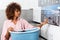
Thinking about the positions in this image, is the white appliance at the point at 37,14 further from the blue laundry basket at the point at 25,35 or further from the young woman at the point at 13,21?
the blue laundry basket at the point at 25,35

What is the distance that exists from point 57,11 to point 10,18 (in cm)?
87

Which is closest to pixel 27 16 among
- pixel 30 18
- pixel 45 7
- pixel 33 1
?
pixel 30 18

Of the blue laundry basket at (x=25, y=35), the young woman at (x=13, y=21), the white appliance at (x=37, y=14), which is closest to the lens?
the blue laundry basket at (x=25, y=35)

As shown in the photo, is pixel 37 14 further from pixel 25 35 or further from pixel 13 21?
pixel 25 35

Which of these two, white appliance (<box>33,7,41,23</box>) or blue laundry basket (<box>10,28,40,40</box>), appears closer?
blue laundry basket (<box>10,28,40,40</box>)

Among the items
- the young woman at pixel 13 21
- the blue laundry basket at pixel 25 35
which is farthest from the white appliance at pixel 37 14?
the blue laundry basket at pixel 25 35

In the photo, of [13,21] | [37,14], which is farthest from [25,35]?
[37,14]

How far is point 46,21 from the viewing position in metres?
2.35

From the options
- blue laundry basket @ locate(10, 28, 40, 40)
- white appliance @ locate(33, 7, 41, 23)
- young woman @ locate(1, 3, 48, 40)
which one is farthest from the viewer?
white appliance @ locate(33, 7, 41, 23)

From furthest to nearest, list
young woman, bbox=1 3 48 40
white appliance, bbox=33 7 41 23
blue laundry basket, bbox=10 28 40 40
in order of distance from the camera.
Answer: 1. white appliance, bbox=33 7 41 23
2. young woman, bbox=1 3 48 40
3. blue laundry basket, bbox=10 28 40 40

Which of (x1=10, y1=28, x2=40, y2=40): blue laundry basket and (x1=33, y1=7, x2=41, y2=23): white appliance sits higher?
(x1=33, y1=7, x2=41, y2=23): white appliance

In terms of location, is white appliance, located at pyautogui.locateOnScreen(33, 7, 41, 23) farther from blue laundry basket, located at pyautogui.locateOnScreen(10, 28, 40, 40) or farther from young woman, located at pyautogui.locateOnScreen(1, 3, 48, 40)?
blue laundry basket, located at pyautogui.locateOnScreen(10, 28, 40, 40)

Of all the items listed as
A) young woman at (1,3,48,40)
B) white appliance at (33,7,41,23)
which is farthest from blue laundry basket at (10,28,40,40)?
white appliance at (33,7,41,23)

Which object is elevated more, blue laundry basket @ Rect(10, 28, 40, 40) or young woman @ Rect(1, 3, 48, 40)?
young woman @ Rect(1, 3, 48, 40)
